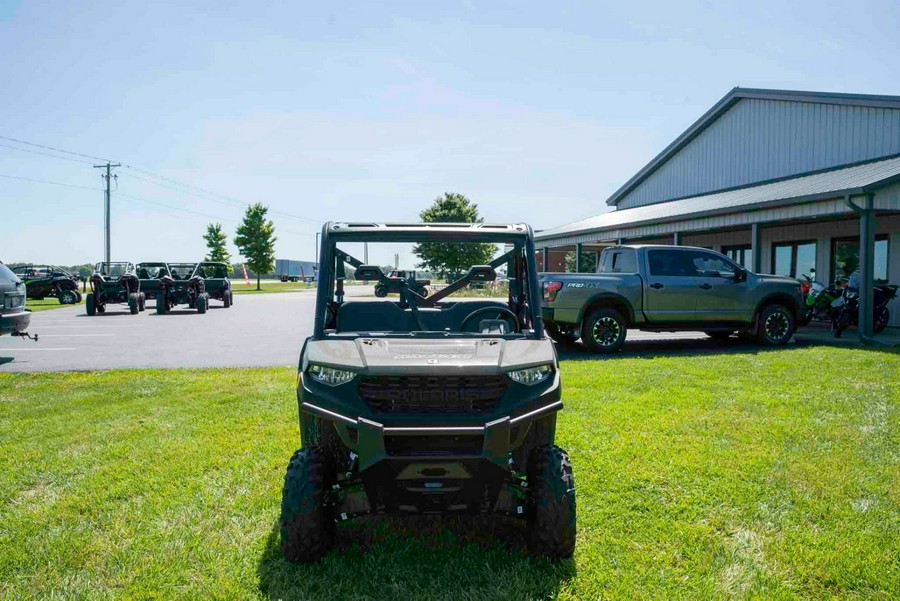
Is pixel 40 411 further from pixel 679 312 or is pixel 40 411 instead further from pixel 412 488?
pixel 679 312

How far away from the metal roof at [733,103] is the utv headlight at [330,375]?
63.3 feet

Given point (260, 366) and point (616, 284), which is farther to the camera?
point (616, 284)

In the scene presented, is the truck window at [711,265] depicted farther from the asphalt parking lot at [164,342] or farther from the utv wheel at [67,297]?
the utv wheel at [67,297]

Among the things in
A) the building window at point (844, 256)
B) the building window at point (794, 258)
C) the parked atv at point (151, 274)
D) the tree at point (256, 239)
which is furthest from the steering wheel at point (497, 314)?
the tree at point (256, 239)

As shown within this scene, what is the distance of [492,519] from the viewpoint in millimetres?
3865

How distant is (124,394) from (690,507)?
6.37 metres

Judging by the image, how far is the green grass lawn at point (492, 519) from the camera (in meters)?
3.12

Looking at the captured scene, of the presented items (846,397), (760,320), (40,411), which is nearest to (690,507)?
(846,397)

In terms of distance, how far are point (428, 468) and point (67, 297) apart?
29.4 meters

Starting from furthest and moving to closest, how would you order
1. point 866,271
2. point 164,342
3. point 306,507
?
point 164,342, point 866,271, point 306,507

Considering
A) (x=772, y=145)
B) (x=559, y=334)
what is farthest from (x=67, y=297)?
(x=772, y=145)

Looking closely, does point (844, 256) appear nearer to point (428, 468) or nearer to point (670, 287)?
point (670, 287)

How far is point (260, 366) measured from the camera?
31.7ft

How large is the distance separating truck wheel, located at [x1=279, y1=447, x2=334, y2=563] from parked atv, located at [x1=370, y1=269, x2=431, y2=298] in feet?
3.65
